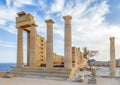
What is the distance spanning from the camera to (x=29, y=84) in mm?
12758

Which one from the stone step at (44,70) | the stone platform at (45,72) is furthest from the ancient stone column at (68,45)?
the stone platform at (45,72)

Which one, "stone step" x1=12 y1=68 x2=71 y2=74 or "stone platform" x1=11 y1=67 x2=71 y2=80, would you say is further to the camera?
"stone step" x1=12 y1=68 x2=71 y2=74

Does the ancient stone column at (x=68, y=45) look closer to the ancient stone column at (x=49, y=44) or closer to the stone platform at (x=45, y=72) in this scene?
the stone platform at (x=45, y=72)

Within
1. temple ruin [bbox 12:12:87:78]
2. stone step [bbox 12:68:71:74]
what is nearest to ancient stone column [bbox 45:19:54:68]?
temple ruin [bbox 12:12:87:78]

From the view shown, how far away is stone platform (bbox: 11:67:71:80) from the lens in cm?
1688

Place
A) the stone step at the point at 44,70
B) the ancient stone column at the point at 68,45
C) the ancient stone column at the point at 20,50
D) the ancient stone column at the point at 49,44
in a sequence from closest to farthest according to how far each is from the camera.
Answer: the stone step at the point at 44,70 → the ancient stone column at the point at 68,45 → the ancient stone column at the point at 49,44 → the ancient stone column at the point at 20,50

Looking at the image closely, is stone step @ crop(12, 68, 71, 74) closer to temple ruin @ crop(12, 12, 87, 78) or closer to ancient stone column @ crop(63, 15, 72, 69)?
temple ruin @ crop(12, 12, 87, 78)

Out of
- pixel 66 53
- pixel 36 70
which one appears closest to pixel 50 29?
pixel 66 53

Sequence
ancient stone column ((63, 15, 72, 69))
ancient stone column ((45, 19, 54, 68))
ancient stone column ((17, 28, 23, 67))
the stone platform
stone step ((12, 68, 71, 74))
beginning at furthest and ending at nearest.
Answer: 1. ancient stone column ((17, 28, 23, 67))
2. ancient stone column ((45, 19, 54, 68))
3. ancient stone column ((63, 15, 72, 69))
4. stone step ((12, 68, 71, 74))
5. the stone platform

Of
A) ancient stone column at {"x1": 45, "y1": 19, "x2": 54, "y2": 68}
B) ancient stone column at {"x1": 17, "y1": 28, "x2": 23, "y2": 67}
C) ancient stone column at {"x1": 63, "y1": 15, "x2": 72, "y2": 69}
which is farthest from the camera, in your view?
ancient stone column at {"x1": 17, "y1": 28, "x2": 23, "y2": 67}

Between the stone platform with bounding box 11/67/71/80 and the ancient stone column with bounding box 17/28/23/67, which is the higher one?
the ancient stone column with bounding box 17/28/23/67

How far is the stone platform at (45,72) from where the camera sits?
1688 cm

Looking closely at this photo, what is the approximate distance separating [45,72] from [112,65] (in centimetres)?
801

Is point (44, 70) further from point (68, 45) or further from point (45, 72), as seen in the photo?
point (68, 45)
